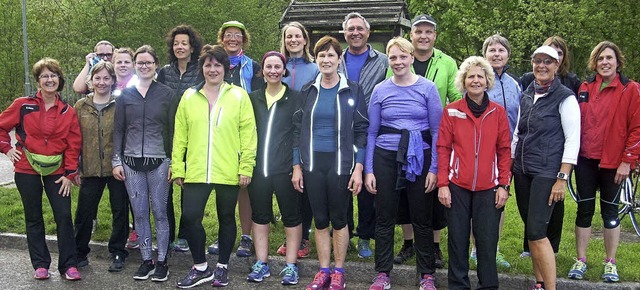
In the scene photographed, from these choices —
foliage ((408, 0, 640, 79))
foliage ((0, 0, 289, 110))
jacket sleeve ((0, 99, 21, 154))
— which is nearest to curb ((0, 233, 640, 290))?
jacket sleeve ((0, 99, 21, 154))

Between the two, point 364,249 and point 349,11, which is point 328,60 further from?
point 349,11

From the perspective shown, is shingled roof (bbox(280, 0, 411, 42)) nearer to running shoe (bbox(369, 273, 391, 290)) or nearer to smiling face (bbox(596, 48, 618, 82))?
smiling face (bbox(596, 48, 618, 82))

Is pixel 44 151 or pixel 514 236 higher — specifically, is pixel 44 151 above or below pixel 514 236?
above

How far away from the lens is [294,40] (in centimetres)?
618

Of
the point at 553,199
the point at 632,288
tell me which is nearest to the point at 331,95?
the point at 553,199

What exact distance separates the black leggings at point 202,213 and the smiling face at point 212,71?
0.97 meters

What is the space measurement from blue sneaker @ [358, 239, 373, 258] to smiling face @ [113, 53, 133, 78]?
120 inches

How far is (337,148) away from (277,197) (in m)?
0.82

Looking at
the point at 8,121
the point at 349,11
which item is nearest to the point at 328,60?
the point at 8,121

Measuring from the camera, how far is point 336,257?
5.61 m

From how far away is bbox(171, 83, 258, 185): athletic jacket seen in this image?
17.9ft

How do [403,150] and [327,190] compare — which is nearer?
[403,150]

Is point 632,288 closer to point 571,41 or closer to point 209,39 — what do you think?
point 571,41

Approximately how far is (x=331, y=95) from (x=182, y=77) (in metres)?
1.75
